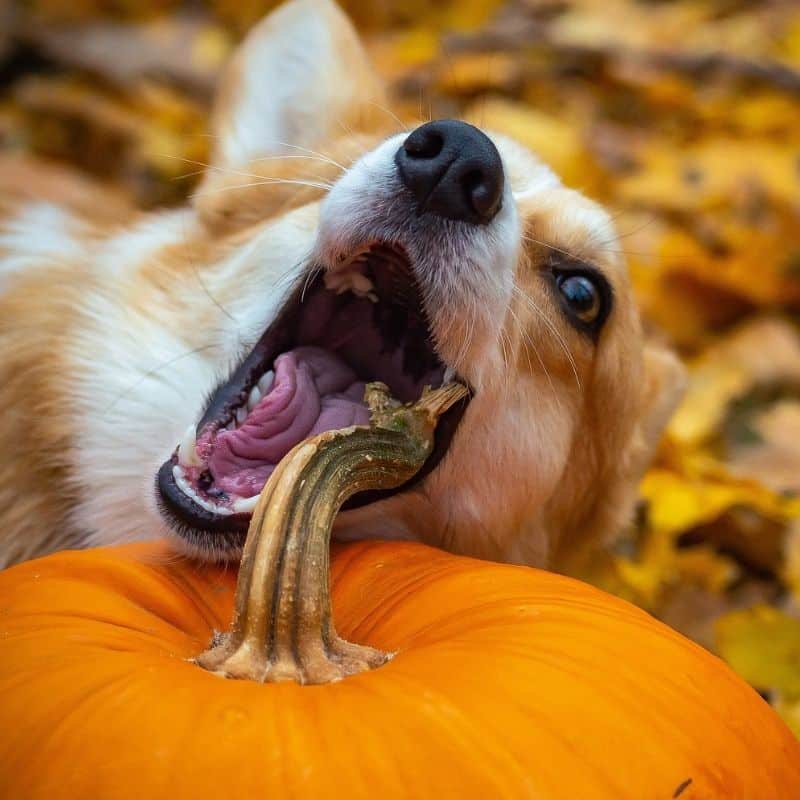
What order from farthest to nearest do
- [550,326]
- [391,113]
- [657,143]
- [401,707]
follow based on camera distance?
[657,143] → [391,113] → [550,326] → [401,707]

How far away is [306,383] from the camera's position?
5.89 ft

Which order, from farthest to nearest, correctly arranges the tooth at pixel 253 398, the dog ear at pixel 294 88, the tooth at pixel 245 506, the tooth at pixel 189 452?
1. the dog ear at pixel 294 88
2. the tooth at pixel 253 398
3. the tooth at pixel 189 452
4. the tooth at pixel 245 506

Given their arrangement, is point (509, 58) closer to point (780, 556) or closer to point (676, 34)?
point (676, 34)

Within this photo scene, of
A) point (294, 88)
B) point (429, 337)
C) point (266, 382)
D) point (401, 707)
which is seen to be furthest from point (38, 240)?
point (401, 707)

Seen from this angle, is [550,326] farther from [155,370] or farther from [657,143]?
[657,143]

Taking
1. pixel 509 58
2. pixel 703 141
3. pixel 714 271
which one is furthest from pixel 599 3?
pixel 714 271

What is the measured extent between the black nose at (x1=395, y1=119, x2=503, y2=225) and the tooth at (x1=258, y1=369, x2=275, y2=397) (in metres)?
0.41

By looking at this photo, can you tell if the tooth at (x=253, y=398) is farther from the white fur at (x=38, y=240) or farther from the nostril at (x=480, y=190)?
the white fur at (x=38, y=240)

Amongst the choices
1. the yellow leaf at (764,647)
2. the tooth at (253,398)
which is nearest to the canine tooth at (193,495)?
the tooth at (253,398)

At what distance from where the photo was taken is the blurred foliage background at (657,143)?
259 cm

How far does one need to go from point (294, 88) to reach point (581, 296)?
0.98m

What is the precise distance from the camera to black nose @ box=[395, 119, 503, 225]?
63.2 inches

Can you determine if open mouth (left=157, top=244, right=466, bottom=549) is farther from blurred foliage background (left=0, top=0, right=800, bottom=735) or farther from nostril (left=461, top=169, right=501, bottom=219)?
blurred foliage background (left=0, top=0, right=800, bottom=735)

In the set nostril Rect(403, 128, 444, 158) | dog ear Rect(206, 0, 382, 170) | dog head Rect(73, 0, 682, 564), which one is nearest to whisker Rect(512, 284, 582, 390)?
dog head Rect(73, 0, 682, 564)
